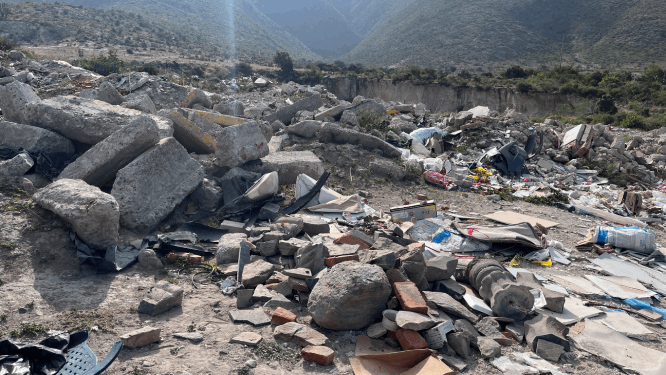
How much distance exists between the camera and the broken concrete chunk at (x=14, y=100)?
6219 mm

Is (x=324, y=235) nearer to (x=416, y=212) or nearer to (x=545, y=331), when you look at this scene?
(x=416, y=212)

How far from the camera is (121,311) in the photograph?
3.27 metres

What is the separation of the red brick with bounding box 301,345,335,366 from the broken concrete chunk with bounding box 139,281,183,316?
1329 millimetres

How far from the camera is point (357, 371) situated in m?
2.70

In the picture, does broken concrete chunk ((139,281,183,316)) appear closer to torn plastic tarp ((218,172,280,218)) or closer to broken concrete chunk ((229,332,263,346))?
broken concrete chunk ((229,332,263,346))

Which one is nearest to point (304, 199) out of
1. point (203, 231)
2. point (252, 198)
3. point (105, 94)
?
point (252, 198)

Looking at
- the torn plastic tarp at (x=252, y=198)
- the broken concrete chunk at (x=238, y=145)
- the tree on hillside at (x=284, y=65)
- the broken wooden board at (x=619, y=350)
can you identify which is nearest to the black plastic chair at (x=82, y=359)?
the torn plastic tarp at (x=252, y=198)

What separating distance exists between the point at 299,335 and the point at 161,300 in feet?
4.09

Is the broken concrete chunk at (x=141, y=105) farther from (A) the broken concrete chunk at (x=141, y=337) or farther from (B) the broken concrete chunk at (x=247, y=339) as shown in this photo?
(B) the broken concrete chunk at (x=247, y=339)

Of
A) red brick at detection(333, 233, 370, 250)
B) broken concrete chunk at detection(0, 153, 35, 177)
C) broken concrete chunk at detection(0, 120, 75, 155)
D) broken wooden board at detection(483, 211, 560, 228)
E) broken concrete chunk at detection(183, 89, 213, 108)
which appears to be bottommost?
broken wooden board at detection(483, 211, 560, 228)

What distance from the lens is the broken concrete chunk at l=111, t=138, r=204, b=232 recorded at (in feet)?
15.6


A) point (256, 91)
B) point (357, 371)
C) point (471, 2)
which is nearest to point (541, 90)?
point (256, 91)

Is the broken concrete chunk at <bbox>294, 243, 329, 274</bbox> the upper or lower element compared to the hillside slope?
lower

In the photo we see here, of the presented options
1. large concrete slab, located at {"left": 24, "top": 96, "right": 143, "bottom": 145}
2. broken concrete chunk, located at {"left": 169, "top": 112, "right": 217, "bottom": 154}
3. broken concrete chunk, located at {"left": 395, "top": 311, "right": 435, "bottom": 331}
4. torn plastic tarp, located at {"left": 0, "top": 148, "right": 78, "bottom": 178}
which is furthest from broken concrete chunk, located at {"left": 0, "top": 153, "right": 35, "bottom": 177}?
broken concrete chunk, located at {"left": 395, "top": 311, "right": 435, "bottom": 331}
